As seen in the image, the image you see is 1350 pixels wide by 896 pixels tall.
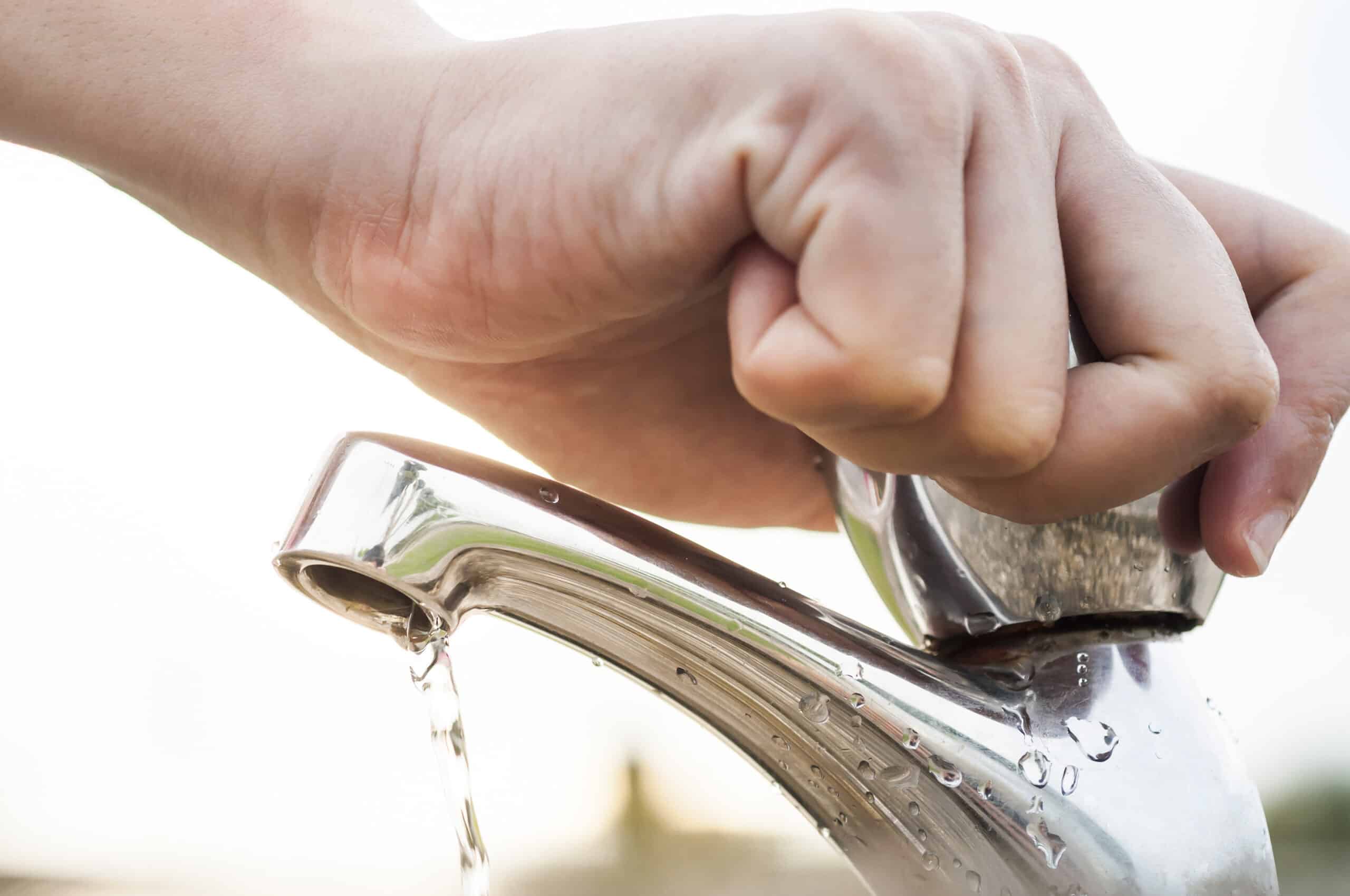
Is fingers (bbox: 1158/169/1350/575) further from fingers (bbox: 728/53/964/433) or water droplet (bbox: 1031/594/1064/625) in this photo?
fingers (bbox: 728/53/964/433)

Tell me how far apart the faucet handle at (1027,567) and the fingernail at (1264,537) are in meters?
0.03

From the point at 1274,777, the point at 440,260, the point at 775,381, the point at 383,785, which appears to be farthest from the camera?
the point at 383,785

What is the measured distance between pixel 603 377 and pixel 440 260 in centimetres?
11

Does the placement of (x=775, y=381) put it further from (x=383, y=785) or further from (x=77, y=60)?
(x=383, y=785)

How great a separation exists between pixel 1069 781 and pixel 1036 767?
11 mm

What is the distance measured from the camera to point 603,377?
44 centimetres

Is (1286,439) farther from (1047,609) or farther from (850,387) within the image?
(850,387)

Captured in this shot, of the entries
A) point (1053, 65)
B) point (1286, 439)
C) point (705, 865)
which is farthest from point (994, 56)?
point (705, 865)

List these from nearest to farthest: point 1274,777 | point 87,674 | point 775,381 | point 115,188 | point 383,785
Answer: point 775,381, point 115,188, point 1274,777, point 383,785, point 87,674

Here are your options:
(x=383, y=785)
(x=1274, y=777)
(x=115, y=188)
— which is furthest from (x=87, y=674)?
(x=115, y=188)

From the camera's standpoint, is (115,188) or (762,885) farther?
(762,885)

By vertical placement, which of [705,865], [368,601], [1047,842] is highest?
[705,865]

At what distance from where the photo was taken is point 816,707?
0.33 meters

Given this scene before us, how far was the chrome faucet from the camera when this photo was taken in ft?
1.02
